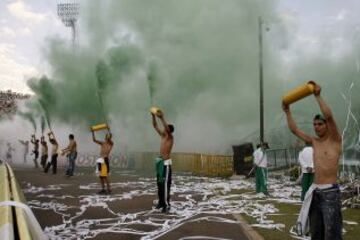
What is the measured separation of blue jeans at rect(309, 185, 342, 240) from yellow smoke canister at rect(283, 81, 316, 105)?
1.17 meters

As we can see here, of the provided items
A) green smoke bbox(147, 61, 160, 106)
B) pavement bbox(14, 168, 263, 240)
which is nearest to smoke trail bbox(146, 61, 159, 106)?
green smoke bbox(147, 61, 160, 106)

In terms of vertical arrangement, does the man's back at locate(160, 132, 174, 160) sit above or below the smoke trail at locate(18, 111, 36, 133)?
below

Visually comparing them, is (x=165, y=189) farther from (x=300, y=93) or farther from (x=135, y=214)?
(x=300, y=93)

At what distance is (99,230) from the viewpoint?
8.88m

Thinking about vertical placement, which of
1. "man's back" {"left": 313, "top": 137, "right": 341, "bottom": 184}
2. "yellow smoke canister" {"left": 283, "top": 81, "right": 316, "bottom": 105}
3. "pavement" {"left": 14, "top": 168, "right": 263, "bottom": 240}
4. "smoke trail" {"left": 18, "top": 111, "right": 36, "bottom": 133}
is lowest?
"pavement" {"left": 14, "top": 168, "right": 263, "bottom": 240}

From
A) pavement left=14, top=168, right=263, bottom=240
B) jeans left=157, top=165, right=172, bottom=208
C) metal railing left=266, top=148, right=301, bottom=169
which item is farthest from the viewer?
metal railing left=266, top=148, right=301, bottom=169

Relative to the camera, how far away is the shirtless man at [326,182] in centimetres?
603

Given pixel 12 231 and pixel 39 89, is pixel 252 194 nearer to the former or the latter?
pixel 12 231

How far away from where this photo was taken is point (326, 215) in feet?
19.8

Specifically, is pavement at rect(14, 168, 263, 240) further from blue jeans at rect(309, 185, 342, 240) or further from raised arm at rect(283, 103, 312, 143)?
raised arm at rect(283, 103, 312, 143)

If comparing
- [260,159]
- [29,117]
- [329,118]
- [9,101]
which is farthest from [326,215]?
[9,101]

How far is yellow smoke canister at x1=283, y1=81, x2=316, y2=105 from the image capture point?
19.3 feet

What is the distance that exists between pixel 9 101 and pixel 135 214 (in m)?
52.6

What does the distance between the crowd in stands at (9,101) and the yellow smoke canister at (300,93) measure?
52.9m
